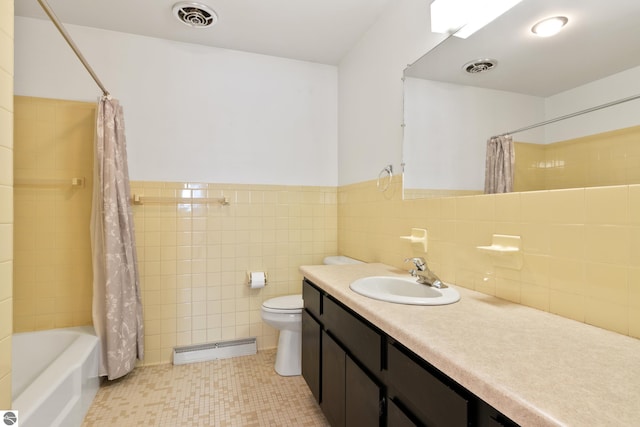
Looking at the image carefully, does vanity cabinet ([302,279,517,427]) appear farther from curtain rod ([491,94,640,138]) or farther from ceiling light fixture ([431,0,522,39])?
ceiling light fixture ([431,0,522,39])

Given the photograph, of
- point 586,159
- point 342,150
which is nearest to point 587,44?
point 586,159

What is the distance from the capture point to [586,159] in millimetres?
982

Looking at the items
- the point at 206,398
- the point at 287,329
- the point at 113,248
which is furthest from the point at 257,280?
the point at 113,248

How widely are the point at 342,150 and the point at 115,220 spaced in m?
1.76

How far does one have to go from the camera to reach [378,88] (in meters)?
2.12

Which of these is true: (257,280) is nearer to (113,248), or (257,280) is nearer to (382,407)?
(113,248)

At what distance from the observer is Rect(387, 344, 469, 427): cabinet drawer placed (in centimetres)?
71

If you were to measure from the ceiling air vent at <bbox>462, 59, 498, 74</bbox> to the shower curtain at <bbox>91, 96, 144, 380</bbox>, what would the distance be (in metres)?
2.09

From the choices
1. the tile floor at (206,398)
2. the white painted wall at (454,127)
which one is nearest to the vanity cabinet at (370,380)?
the tile floor at (206,398)

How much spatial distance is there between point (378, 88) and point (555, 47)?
1.14 m

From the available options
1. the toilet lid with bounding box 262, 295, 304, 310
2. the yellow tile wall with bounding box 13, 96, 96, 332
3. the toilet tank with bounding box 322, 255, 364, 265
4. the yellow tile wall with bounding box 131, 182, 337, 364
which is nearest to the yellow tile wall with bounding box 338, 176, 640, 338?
the toilet tank with bounding box 322, 255, 364, 265

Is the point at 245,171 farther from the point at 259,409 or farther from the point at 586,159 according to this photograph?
the point at 586,159

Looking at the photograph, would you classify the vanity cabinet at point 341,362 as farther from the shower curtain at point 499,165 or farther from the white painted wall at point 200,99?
the white painted wall at point 200,99

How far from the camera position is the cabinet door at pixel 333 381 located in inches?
52.5
